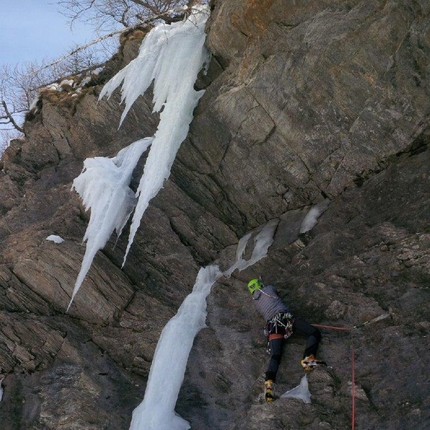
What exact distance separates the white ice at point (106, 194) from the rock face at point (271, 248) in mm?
232

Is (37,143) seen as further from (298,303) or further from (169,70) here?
(298,303)

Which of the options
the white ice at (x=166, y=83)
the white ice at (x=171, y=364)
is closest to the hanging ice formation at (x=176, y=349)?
the white ice at (x=171, y=364)

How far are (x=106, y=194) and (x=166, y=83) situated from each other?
2738 mm

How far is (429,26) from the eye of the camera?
8.39m

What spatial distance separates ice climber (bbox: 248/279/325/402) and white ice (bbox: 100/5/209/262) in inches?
104

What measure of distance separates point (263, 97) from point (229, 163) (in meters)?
1.31

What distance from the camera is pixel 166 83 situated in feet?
38.2

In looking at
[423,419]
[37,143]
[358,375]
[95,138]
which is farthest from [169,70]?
[423,419]

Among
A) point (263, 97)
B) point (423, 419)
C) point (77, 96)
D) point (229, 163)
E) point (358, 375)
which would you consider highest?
point (77, 96)

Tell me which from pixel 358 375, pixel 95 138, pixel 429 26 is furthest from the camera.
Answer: pixel 95 138

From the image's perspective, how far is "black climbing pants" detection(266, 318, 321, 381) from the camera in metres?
7.54

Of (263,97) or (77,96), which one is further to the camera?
(77,96)

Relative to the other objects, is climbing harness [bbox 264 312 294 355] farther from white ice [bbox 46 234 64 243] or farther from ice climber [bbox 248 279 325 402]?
white ice [bbox 46 234 64 243]

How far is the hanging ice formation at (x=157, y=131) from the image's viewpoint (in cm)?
1020
